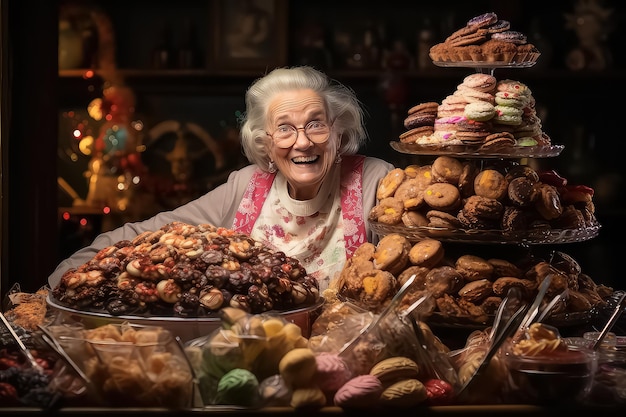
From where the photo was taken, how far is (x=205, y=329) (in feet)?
5.56

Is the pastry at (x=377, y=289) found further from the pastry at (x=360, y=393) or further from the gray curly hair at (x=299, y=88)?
the gray curly hair at (x=299, y=88)

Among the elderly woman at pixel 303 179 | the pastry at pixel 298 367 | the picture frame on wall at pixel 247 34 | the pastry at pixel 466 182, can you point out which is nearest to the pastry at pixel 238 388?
the pastry at pixel 298 367

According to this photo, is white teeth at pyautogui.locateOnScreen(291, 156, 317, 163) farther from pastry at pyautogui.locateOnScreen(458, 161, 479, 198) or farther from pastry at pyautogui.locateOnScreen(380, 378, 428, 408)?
pastry at pyautogui.locateOnScreen(380, 378, 428, 408)

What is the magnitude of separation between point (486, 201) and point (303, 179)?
0.88m

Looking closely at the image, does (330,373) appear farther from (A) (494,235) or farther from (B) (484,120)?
(B) (484,120)

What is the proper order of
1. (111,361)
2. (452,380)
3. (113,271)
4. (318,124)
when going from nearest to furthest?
(111,361) → (452,380) → (113,271) → (318,124)

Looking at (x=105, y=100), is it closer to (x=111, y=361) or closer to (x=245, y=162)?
(x=245, y=162)

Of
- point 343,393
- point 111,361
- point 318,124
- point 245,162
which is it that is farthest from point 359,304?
point 245,162

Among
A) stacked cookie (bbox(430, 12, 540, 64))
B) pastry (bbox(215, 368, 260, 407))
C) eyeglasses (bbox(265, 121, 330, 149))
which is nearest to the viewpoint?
pastry (bbox(215, 368, 260, 407))

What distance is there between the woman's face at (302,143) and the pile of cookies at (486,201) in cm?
63

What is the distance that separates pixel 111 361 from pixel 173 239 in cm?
45

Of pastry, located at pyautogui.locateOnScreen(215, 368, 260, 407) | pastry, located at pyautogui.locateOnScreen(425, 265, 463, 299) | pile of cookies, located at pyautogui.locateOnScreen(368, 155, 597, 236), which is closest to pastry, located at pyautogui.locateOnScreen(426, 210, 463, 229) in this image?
pile of cookies, located at pyautogui.locateOnScreen(368, 155, 597, 236)

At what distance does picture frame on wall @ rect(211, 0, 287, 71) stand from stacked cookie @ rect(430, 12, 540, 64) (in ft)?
8.50

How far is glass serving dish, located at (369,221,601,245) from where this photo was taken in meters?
2.00
